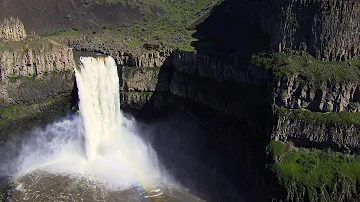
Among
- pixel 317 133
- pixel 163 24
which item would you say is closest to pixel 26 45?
pixel 163 24

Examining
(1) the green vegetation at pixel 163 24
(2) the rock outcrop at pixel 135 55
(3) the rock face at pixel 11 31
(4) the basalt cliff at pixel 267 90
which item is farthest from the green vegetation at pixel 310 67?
(3) the rock face at pixel 11 31

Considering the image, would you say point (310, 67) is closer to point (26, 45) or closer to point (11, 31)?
point (26, 45)

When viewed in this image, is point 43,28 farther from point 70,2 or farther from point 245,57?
point 245,57

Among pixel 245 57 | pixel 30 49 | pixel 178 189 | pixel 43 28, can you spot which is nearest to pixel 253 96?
pixel 245 57

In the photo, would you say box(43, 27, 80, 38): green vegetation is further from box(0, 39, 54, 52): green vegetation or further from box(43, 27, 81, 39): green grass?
box(0, 39, 54, 52): green vegetation

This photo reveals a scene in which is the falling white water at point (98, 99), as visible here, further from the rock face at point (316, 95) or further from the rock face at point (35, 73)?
the rock face at point (316, 95)

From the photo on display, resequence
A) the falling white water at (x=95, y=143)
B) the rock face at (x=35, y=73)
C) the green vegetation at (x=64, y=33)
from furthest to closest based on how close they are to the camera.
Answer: the green vegetation at (x=64, y=33) < the rock face at (x=35, y=73) < the falling white water at (x=95, y=143)
